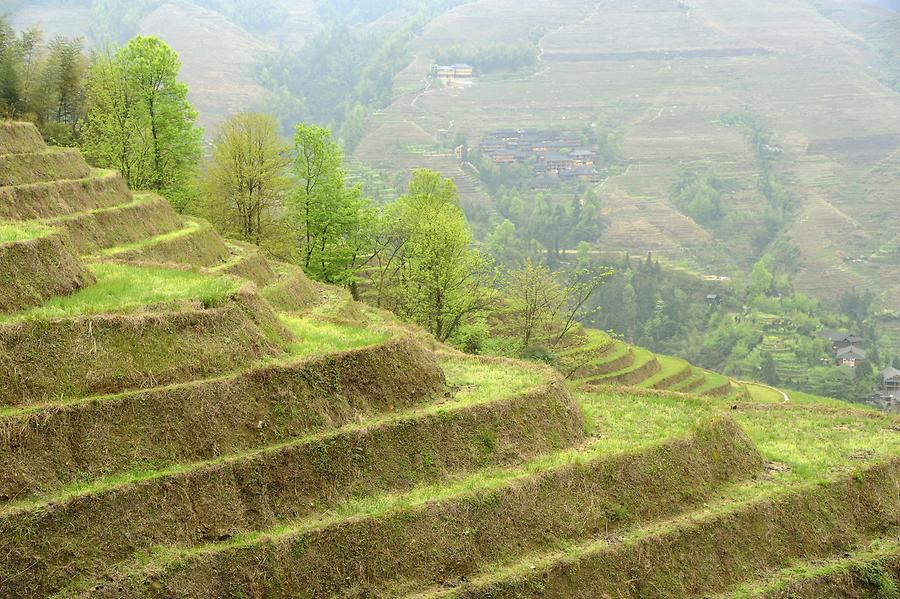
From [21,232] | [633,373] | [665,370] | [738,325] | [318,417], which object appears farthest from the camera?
[738,325]

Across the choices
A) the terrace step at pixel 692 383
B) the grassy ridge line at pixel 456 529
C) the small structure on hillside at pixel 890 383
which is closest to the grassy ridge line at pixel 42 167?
the grassy ridge line at pixel 456 529

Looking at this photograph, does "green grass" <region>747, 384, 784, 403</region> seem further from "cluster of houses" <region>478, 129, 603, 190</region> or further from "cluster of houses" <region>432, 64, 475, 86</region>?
"cluster of houses" <region>432, 64, 475, 86</region>

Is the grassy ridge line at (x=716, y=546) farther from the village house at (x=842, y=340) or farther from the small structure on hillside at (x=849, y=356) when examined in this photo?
the village house at (x=842, y=340)

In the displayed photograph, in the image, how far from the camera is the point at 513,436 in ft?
77.3

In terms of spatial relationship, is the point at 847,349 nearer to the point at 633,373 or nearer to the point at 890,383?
the point at 890,383

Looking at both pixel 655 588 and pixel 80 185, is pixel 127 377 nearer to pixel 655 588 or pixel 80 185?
pixel 655 588

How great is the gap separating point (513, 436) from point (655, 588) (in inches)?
197

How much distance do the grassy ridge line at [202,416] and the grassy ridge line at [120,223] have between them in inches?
518

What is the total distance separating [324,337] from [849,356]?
86.9 m

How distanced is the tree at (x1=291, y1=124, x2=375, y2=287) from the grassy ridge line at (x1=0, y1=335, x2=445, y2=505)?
28.1m

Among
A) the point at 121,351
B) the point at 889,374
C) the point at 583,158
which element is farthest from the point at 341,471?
the point at 583,158

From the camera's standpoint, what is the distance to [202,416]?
19.7 m

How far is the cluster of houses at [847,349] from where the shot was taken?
321 feet

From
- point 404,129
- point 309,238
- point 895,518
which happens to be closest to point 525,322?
point 309,238
